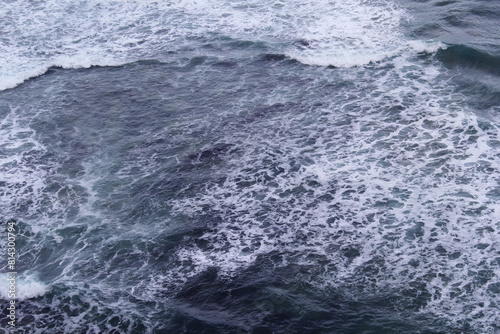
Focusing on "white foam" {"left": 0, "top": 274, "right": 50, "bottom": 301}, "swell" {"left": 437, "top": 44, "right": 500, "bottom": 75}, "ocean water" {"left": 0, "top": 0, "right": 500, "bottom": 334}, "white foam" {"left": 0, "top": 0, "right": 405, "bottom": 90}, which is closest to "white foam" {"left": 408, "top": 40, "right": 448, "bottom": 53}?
"ocean water" {"left": 0, "top": 0, "right": 500, "bottom": 334}

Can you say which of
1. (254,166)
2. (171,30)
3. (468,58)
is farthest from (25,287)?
(468,58)

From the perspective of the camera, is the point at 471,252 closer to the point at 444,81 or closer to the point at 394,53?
the point at 444,81

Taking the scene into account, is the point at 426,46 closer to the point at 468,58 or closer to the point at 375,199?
the point at 468,58

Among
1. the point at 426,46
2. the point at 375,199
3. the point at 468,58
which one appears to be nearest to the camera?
the point at 375,199

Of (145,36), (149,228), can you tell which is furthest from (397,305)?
(145,36)

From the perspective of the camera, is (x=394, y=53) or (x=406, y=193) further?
(x=394, y=53)

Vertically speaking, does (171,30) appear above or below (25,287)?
above

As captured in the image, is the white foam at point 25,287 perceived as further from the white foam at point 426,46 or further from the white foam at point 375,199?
the white foam at point 426,46

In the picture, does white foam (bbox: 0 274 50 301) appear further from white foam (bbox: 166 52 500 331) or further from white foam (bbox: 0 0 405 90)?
white foam (bbox: 0 0 405 90)
